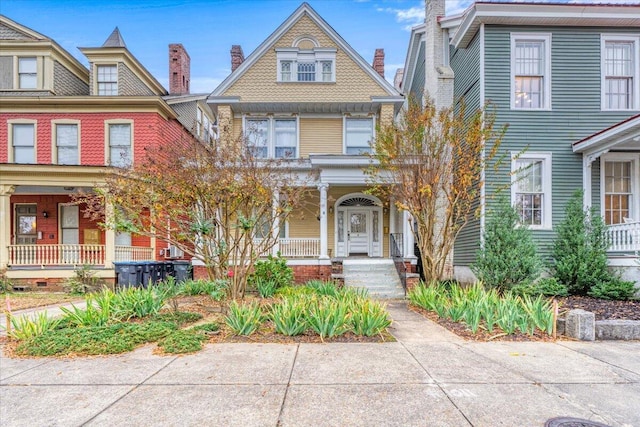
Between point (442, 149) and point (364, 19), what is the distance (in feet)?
58.5

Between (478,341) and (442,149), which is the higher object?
(442,149)

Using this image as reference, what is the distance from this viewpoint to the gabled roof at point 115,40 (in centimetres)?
1577

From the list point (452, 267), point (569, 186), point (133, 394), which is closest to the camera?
point (133, 394)

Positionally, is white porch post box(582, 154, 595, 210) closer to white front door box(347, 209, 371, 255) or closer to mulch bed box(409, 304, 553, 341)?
mulch bed box(409, 304, 553, 341)

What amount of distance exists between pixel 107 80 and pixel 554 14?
16208 millimetres

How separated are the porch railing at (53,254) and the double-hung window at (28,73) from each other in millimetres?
6564

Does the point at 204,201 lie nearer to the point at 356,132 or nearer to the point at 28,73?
the point at 356,132

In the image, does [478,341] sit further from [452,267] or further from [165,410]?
[452,267]

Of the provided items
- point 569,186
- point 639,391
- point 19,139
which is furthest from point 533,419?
point 19,139

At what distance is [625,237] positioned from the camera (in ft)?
32.3

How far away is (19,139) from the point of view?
14289 mm

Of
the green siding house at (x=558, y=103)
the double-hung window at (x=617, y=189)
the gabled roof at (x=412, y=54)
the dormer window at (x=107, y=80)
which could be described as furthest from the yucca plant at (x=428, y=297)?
the dormer window at (x=107, y=80)

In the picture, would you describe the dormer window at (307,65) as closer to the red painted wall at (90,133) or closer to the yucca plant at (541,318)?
the red painted wall at (90,133)

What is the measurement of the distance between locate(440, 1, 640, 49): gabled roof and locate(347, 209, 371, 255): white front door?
297 inches
